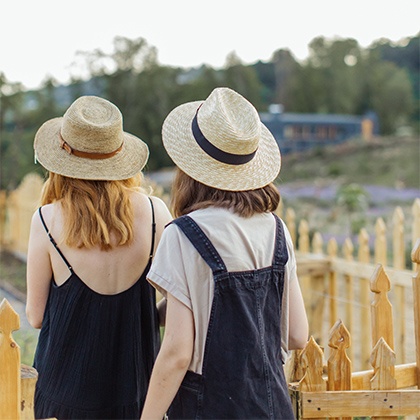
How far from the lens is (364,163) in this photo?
92.9ft

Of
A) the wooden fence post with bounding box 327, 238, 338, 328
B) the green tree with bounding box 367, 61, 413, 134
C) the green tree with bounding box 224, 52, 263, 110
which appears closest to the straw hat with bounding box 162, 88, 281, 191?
the wooden fence post with bounding box 327, 238, 338, 328

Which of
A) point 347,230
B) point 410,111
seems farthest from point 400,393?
point 410,111

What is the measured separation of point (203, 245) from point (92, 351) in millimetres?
669

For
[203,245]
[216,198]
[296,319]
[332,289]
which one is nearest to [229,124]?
[216,198]

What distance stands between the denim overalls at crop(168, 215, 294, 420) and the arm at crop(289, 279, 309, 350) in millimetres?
158

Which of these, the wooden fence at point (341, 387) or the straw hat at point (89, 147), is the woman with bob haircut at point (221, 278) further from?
the straw hat at point (89, 147)

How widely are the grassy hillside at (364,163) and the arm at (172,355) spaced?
72.9 feet

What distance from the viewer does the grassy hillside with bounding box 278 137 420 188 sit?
25.5 meters

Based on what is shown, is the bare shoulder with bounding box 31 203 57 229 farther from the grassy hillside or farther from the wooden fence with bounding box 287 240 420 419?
the grassy hillside

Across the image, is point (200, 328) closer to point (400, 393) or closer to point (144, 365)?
point (144, 365)

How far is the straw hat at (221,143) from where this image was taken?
72.7 inches

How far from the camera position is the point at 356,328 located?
26.9 ft

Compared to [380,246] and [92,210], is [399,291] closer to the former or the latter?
[380,246]

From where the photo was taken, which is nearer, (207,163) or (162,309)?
(207,163)
